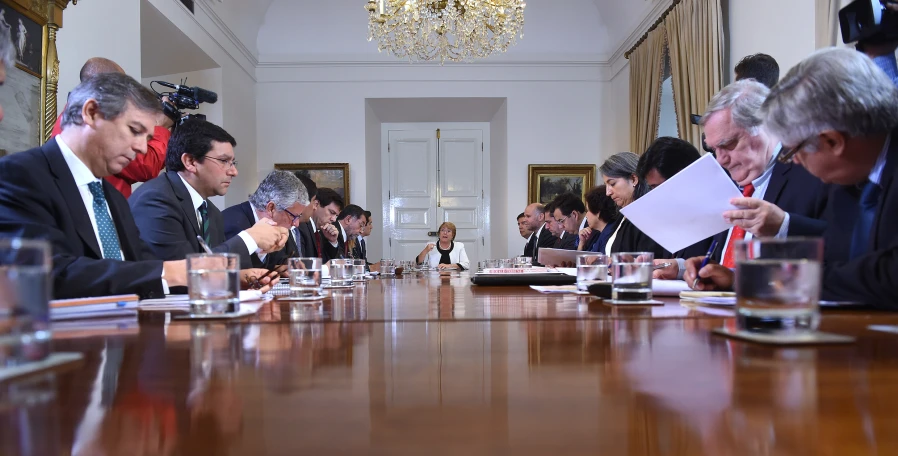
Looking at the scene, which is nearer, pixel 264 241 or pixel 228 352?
pixel 228 352

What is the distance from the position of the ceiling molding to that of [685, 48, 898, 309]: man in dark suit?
5.64 m

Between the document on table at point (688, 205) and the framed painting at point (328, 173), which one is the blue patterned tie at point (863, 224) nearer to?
the document on table at point (688, 205)

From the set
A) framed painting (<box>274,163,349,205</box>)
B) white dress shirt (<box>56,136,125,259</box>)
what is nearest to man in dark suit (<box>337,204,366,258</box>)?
framed painting (<box>274,163,349,205</box>)

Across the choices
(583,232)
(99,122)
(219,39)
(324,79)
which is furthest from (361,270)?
(324,79)

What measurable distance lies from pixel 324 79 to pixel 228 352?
8581 mm

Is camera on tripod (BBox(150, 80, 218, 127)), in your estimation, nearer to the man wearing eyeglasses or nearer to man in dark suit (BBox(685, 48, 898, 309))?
the man wearing eyeglasses

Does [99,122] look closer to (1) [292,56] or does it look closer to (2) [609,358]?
(2) [609,358]

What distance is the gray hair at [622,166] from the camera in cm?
415

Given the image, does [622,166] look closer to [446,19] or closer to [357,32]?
[446,19]

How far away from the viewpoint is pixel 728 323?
1075 millimetres

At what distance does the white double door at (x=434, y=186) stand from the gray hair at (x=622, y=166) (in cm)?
616

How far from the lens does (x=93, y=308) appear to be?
1.37 m

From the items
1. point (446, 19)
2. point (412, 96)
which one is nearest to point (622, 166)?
point (446, 19)

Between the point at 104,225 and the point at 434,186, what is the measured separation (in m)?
8.38
